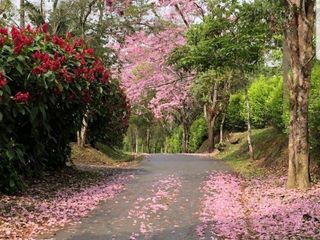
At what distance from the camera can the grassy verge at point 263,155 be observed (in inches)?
579

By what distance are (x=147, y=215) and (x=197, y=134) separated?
2537cm

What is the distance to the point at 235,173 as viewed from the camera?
48.3 feet

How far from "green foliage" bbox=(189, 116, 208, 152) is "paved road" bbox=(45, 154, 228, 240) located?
2019 centimetres

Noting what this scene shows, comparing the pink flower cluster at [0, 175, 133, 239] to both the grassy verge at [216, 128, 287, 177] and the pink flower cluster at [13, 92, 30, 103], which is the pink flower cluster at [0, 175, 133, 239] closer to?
the pink flower cluster at [13, 92, 30, 103]

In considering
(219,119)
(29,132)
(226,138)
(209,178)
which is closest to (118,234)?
(29,132)

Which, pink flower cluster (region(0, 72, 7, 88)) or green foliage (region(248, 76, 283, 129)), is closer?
pink flower cluster (region(0, 72, 7, 88))

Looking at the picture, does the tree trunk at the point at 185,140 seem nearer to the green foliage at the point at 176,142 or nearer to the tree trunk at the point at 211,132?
the green foliage at the point at 176,142

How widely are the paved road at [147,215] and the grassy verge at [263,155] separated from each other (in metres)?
3.02

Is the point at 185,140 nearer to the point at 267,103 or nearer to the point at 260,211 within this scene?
the point at 267,103

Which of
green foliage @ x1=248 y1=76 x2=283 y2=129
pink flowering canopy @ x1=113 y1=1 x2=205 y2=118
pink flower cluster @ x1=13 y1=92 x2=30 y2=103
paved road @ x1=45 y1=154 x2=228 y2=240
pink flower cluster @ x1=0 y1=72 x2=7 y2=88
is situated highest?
pink flowering canopy @ x1=113 y1=1 x2=205 y2=118

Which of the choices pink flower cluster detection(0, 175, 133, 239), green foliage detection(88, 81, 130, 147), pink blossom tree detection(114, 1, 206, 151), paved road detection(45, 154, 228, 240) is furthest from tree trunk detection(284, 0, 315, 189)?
pink blossom tree detection(114, 1, 206, 151)

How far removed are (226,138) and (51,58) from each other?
18.4m

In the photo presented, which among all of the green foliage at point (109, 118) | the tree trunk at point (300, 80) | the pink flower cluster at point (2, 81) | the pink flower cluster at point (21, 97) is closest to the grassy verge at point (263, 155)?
the tree trunk at point (300, 80)

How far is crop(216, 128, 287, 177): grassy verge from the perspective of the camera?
48.2ft
